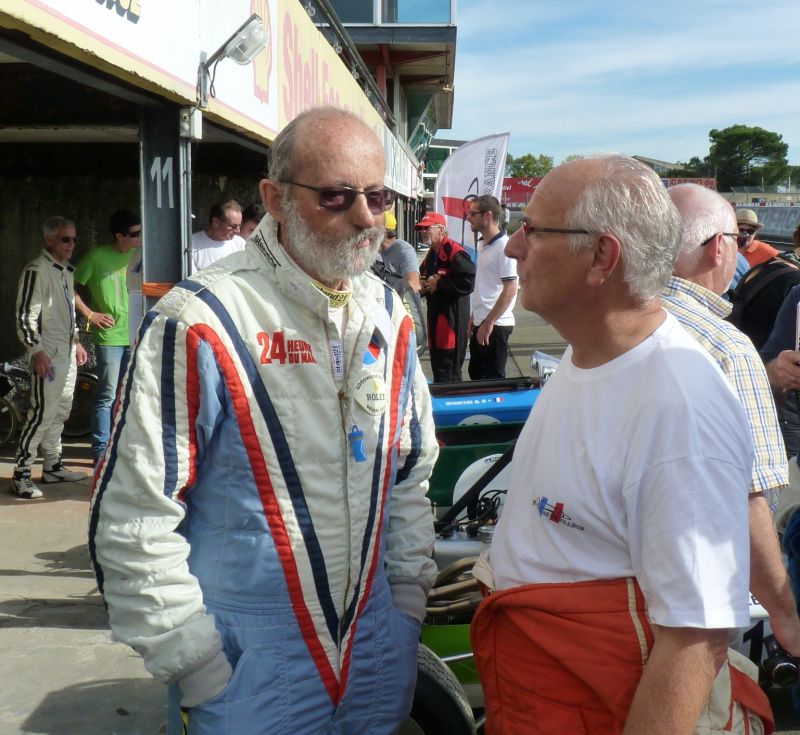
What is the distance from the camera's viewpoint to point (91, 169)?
7699mm

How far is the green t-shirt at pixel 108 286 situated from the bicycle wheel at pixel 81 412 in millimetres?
1223

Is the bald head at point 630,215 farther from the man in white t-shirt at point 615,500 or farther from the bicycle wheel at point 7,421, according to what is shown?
the bicycle wheel at point 7,421

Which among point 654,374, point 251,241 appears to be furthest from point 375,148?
point 654,374

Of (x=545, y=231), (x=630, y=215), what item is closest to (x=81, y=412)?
(x=545, y=231)

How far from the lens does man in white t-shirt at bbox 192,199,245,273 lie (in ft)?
22.4

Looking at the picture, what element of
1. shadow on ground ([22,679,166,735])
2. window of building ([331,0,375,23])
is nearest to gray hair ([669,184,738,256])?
shadow on ground ([22,679,166,735])

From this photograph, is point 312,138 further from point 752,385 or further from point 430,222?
point 430,222

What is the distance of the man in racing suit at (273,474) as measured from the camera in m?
1.70

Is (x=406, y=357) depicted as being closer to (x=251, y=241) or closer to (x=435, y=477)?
(x=251, y=241)

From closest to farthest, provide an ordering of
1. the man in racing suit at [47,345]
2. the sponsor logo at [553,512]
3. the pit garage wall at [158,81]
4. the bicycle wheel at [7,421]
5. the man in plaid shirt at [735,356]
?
the sponsor logo at [553,512], the man in plaid shirt at [735,356], the pit garage wall at [158,81], the man in racing suit at [47,345], the bicycle wheel at [7,421]

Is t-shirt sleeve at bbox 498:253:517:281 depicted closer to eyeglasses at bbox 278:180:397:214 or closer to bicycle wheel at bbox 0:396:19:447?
bicycle wheel at bbox 0:396:19:447

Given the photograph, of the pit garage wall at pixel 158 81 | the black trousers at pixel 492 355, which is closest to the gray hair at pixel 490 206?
the black trousers at pixel 492 355

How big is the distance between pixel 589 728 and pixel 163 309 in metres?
1.11

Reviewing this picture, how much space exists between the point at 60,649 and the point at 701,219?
3251mm
